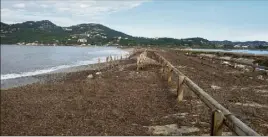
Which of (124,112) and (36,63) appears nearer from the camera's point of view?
(124,112)

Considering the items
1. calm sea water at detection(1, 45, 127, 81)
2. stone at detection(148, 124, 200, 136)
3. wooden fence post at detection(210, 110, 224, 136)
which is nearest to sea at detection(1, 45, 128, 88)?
calm sea water at detection(1, 45, 127, 81)

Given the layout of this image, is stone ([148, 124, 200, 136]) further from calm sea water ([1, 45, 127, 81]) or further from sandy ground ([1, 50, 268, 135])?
calm sea water ([1, 45, 127, 81])

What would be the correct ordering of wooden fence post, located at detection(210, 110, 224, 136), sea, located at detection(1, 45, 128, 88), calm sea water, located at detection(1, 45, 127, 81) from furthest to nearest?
calm sea water, located at detection(1, 45, 127, 81) < sea, located at detection(1, 45, 128, 88) < wooden fence post, located at detection(210, 110, 224, 136)

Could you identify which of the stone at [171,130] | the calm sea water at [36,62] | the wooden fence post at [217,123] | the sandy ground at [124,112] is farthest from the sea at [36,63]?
the wooden fence post at [217,123]

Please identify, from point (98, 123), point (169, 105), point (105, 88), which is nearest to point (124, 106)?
point (169, 105)

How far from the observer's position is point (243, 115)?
9.45m

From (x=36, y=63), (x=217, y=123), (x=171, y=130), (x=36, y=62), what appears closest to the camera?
(x=217, y=123)

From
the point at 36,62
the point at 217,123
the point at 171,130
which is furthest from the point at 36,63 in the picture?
the point at 217,123

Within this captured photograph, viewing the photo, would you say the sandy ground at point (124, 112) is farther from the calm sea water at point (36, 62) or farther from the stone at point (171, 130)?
Result: the calm sea water at point (36, 62)

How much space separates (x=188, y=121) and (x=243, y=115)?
5.28 ft

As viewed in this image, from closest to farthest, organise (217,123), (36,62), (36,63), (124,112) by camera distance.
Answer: (217,123) → (124,112) → (36,63) → (36,62)

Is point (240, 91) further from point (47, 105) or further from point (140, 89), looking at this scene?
point (47, 105)

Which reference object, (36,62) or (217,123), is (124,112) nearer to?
(217,123)

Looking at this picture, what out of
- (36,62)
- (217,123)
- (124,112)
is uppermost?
(217,123)
